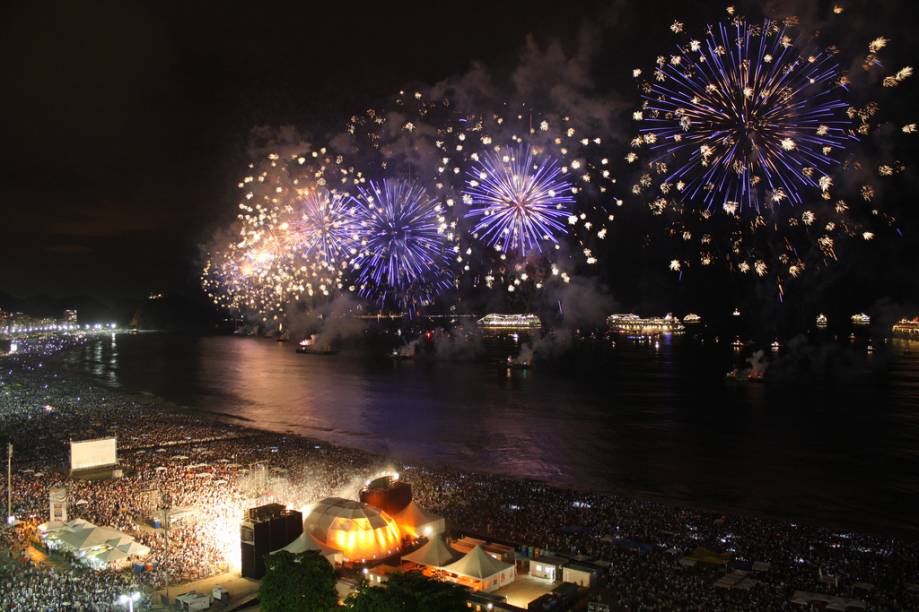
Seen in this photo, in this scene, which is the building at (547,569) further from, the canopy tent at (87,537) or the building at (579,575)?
the canopy tent at (87,537)

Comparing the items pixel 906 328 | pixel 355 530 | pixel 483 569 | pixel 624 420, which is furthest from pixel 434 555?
pixel 906 328

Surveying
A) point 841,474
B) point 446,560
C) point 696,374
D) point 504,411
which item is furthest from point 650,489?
point 696,374

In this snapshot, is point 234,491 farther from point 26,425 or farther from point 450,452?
point 26,425

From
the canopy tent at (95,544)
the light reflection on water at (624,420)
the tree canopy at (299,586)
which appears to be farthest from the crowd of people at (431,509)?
the light reflection on water at (624,420)

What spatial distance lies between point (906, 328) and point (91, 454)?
6584 inches

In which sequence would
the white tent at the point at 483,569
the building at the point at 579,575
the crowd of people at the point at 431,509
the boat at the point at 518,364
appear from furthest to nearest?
the boat at the point at 518,364 → the building at the point at 579,575 → the crowd of people at the point at 431,509 → the white tent at the point at 483,569

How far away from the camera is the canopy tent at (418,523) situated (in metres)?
22.0

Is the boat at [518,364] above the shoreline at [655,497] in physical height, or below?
above

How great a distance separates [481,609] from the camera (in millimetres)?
16656

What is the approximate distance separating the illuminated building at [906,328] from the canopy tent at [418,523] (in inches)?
6265

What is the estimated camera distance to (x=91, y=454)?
1190 inches

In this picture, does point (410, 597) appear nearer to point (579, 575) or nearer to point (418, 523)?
point (579, 575)

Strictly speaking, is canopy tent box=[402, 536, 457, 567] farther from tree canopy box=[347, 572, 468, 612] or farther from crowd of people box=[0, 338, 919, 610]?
tree canopy box=[347, 572, 468, 612]

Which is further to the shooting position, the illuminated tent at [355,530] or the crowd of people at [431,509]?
the illuminated tent at [355,530]
